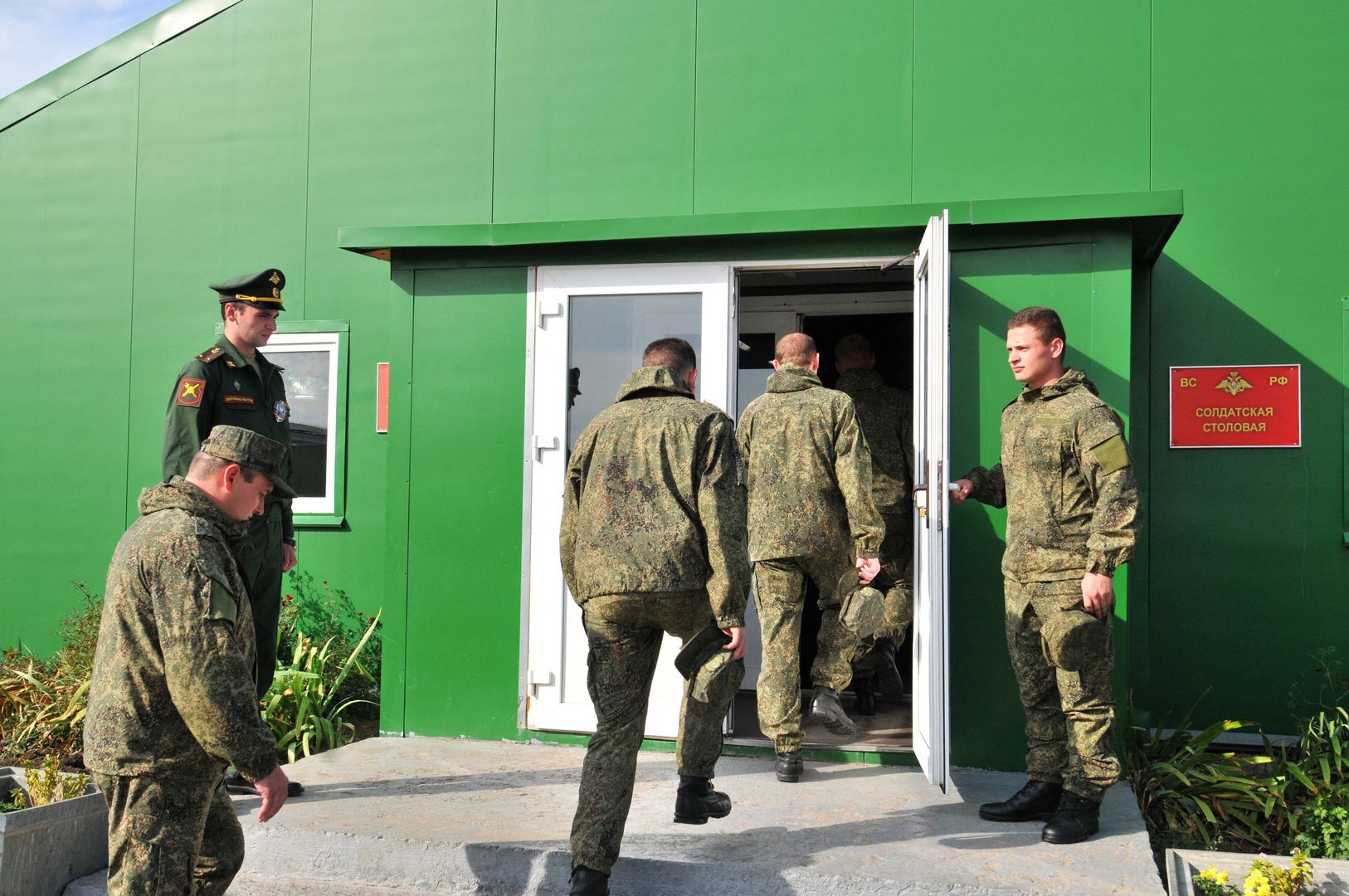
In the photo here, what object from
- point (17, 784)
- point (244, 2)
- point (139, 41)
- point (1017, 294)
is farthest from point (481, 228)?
point (139, 41)

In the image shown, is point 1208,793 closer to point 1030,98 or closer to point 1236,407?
point 1236,407

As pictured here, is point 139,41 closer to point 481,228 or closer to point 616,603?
point 481,228

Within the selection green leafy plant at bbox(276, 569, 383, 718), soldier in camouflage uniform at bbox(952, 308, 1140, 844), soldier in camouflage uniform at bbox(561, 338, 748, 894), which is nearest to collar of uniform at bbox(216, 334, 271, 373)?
soldier in camouflage uniform at bbox(561, 338, 748, 894)

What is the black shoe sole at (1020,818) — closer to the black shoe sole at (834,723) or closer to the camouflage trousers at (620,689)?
the black shoe sole at (834,723)

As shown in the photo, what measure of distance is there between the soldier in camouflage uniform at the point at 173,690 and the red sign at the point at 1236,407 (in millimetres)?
5105

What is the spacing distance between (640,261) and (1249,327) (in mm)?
3365

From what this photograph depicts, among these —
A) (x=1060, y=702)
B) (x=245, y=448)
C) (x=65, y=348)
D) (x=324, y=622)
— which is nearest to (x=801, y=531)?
(x=1060, y=702)

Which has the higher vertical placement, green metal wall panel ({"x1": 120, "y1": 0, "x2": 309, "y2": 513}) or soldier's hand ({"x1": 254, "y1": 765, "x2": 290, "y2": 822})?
green metal wall panel ({"x1": 120, "y1": 0, "x2": 309, "y2": 513})

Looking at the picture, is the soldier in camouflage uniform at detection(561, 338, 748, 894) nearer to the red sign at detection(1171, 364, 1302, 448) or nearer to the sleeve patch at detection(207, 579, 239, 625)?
the sleeve patch at detection(207, 579, 239, 625)

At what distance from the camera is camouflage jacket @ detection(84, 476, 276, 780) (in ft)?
9.09

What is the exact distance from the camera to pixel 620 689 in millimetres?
3781

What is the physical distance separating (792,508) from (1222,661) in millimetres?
2823

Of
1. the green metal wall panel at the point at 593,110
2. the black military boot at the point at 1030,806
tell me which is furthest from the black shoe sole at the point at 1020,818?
the green metal wall panel at the point at 593,110

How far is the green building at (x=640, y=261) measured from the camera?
5520 mm
